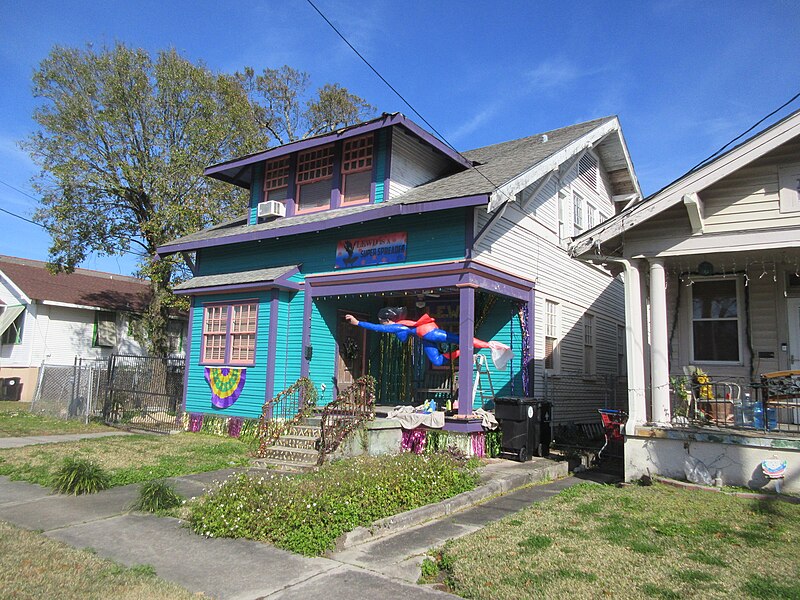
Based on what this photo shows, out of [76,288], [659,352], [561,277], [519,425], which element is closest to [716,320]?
[659,352]

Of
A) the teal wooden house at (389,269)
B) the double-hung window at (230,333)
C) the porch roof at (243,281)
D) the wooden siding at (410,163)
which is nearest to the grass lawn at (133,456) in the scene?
the teal wooden house at (389,269)

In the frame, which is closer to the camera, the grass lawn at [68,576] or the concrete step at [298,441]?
the grass lawn at [68,576]

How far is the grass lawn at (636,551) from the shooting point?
479 cm

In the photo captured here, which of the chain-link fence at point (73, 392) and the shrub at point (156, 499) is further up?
the chain-link fence at point (73, 392)

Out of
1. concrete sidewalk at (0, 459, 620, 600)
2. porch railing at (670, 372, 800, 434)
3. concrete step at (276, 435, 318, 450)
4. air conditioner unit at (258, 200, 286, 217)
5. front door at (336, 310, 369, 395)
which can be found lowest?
concrete sidewalk at (0, 459, 620, 600)

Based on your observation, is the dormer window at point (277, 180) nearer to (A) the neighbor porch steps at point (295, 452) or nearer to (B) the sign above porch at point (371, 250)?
(B) the sign above porch at point (371, 250)

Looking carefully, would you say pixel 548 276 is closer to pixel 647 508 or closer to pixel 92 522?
pixel 647 508

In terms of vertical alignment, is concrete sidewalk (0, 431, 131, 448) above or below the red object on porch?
below

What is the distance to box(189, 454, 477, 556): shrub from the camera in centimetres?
620

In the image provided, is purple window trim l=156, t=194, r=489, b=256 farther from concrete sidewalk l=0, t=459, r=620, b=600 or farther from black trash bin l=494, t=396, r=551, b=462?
concrete sidewalk l=0, t=459, r=620, b=600

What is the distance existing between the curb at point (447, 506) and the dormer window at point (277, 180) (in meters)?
9.64

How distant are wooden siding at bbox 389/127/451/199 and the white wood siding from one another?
2550 millimetres

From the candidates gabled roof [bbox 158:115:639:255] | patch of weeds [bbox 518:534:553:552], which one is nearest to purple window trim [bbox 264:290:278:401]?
gabled roof [bbox 158:115:639:255]

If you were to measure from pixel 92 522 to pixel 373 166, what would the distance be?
9480 millimetres
